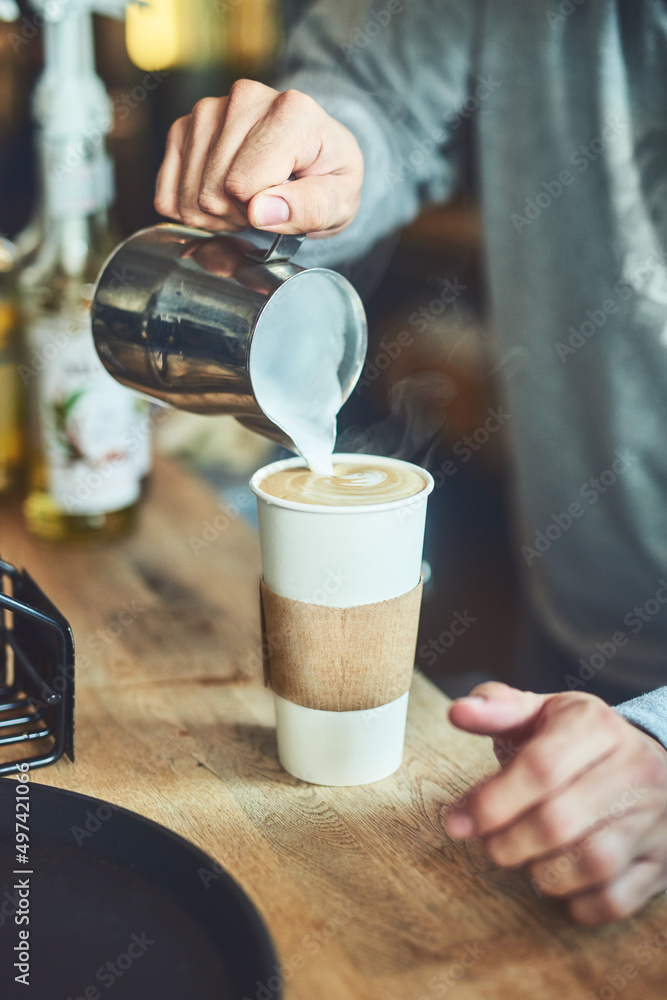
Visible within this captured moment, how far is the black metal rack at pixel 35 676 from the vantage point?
705mm

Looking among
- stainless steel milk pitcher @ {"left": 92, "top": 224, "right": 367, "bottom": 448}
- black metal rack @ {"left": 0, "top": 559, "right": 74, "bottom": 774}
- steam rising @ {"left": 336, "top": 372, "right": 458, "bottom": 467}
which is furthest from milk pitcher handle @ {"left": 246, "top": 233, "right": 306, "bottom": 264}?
steam rising @ {"left": 336, "top": 372, "right": 458, "bottom": 467}

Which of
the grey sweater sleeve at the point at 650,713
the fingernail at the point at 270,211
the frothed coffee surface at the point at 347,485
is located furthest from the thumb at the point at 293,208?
the grey sweater sleeve at the point at 650,713

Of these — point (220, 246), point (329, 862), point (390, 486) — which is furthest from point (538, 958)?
point (220, 246)

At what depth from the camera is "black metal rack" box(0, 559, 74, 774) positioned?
0.71 metres

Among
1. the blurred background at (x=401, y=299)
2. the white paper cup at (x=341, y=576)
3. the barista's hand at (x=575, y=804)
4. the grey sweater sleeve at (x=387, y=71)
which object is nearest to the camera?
the barista's hand at (x=575, y=804)

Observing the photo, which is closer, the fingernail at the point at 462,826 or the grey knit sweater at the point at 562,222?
the fingernail at the point at 462,826

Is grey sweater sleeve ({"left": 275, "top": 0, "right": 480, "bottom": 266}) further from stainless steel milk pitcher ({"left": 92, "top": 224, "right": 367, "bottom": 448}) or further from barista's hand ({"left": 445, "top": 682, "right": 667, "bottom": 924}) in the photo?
barista's hand ({"left": 445, "top": 682, "right": 667, "bottom": 924})

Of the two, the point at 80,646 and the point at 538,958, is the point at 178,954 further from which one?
the point at 80,646

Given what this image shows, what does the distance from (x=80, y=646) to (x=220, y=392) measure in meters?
0.35

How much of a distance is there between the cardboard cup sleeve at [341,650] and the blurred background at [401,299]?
4.89 ft

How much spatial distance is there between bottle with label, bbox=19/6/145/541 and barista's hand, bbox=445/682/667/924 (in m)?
0.71

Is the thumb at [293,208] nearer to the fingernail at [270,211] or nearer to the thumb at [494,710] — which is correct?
the fingernail at [270,211]

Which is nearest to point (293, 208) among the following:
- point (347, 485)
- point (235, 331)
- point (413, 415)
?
point (235, 331)

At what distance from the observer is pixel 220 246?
30.8 inches
